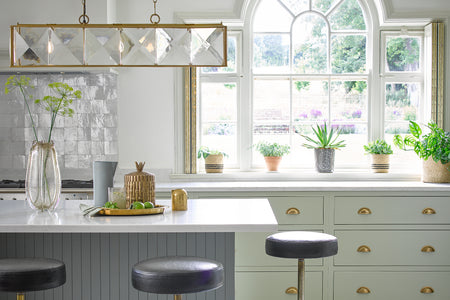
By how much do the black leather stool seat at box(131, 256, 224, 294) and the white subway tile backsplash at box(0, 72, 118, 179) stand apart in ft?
8.57

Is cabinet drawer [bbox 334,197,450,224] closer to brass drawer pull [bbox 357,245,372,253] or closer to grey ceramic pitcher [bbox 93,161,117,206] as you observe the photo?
brass drawer pull [bbox 357,245,372,253]

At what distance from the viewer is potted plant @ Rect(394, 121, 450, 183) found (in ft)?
16.0

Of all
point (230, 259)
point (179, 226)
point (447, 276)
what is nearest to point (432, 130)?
point (447, 276)

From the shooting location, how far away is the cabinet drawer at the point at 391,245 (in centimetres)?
463

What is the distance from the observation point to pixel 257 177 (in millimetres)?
5215

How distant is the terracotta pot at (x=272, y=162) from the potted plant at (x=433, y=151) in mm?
1058

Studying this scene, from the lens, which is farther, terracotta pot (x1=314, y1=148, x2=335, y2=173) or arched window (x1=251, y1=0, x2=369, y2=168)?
arched window (x1=251, y1=0, x2=369, y2=168)

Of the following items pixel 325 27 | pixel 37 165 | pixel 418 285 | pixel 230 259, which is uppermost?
pixel 325 27

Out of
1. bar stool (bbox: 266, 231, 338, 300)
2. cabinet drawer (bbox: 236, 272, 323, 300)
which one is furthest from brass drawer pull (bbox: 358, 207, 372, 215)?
bar stool (bbox: 266, 231, 338, 300)

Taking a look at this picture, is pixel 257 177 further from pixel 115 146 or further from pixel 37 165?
pixel 37 165

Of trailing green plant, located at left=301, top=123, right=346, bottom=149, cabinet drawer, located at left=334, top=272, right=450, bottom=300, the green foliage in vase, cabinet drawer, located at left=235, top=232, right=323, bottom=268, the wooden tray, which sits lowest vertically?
cabinet drawer, located at left=334, top=272, right=450, bottom=300

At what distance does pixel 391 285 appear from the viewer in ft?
15.3

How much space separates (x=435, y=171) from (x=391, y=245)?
29.8 inches

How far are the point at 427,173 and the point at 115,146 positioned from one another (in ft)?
8.37
